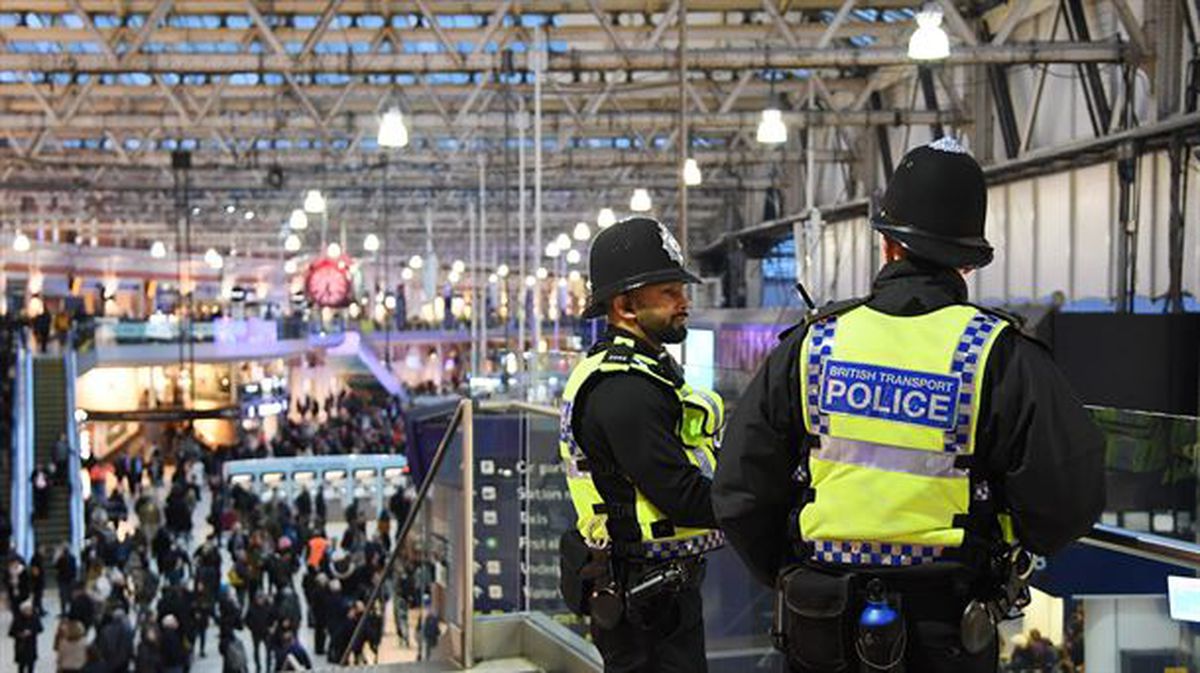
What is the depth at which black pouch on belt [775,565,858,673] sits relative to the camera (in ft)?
8.84

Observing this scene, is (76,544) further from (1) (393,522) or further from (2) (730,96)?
(2) (730,96)

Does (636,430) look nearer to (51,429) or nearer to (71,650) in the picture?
(71,650)

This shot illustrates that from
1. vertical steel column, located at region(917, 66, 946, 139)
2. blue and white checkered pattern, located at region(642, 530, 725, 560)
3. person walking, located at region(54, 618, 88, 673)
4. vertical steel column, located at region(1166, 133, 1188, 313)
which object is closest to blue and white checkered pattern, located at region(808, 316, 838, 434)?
blue and white checkered pattern, located at region(642, 530, 725, 560)

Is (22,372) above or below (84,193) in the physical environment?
below

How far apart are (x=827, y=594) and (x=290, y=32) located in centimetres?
2272

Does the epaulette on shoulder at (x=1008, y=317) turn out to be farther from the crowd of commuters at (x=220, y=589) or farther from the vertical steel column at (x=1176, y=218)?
the vertical steel column at (x=1176, y=218)

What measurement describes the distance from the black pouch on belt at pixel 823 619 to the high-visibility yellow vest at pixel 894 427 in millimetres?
61

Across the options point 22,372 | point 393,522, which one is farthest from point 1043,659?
point 22,372

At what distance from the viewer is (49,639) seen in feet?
65.9

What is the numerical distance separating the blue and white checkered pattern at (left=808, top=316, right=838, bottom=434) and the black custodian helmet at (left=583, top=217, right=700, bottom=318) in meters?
1.09

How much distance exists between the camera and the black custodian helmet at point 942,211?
108 inches

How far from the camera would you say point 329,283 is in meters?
31.2

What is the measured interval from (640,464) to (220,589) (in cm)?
1577

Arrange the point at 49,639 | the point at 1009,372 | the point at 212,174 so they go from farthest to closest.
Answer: the point at 212,174 < the point at 49,639 < the point at 1009,372
